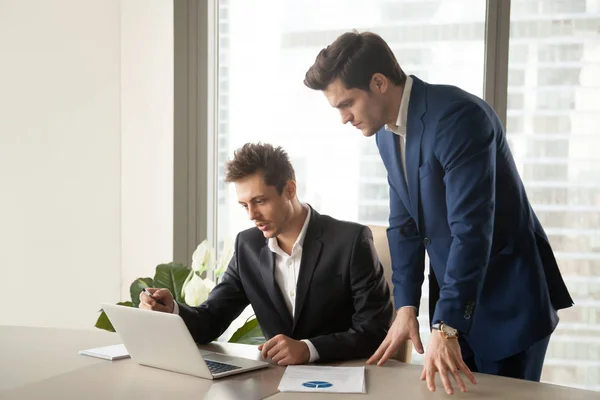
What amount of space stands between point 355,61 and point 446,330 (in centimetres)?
67

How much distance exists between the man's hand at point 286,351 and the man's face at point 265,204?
37cm

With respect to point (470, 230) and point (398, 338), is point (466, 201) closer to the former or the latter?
point (470, 230)

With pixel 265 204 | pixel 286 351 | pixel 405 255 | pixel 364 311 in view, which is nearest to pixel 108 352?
pixel 286 351

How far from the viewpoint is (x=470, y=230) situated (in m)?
1.66

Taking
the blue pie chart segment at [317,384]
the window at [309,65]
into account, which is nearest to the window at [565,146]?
the window at [309,65]

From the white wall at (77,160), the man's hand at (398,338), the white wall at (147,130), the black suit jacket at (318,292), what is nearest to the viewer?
the man's hand at (398,338)

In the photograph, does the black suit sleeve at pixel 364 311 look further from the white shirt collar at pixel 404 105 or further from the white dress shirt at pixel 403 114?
the white shirt collar at pixel 404 105

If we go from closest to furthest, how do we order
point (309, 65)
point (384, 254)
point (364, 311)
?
1. point (364, 311)
2. point (384, 254)
3. point (309, 65)

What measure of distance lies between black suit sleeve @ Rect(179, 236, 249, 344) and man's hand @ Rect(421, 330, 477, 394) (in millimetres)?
725

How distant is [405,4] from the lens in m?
3.28

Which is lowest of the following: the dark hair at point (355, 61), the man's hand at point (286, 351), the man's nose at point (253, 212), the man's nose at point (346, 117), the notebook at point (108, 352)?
the notebook at point (108, 352)

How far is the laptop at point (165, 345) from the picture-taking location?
1.61 metres

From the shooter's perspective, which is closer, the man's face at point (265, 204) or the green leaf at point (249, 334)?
the man's face at point (265, 204)

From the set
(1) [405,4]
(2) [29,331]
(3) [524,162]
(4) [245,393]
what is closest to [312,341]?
(4) [245,393]
